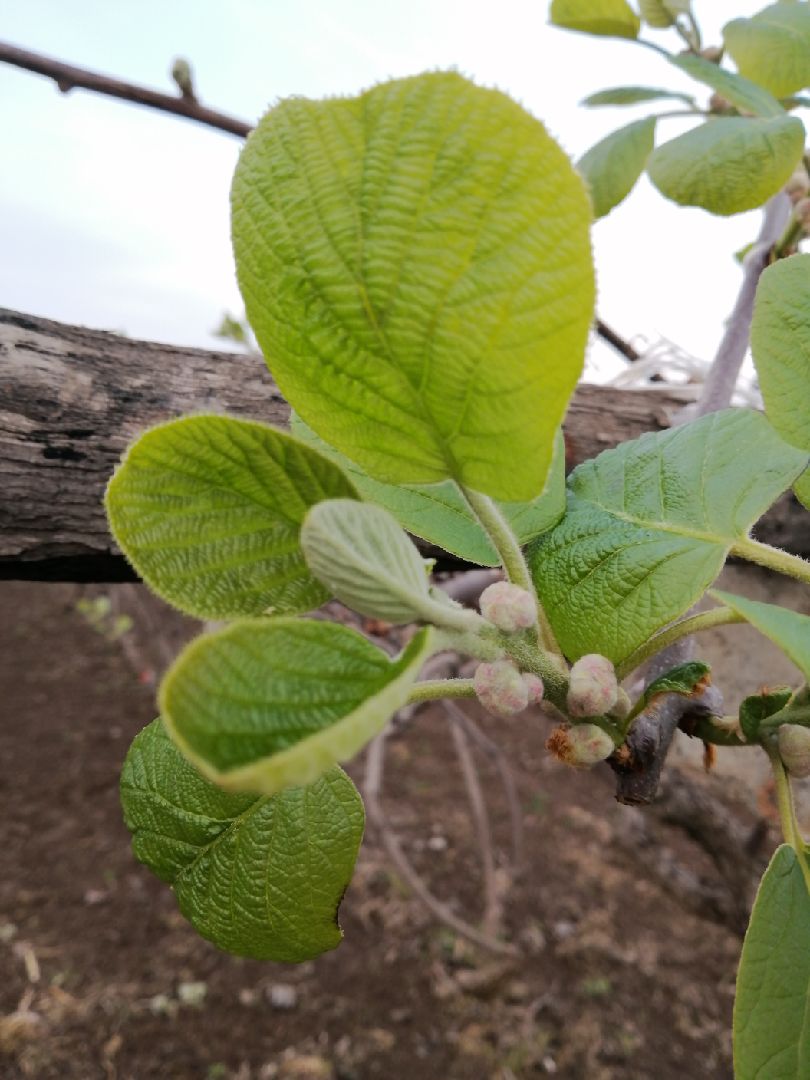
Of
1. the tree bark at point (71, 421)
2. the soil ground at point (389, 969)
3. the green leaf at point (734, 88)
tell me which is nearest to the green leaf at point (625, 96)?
the green leaf at point (734, 88)

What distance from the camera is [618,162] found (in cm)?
85

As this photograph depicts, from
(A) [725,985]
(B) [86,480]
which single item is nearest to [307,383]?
(B) [86,480]

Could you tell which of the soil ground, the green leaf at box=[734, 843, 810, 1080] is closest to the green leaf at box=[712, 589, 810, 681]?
the green leaf at box=[734, 843, 810, 1080]

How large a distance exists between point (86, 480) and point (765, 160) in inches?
23.7

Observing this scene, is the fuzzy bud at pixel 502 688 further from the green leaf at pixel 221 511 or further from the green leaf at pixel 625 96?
the green leaf at pixel 625 96

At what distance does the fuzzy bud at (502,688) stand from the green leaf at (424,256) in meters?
0.08

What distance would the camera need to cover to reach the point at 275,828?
1.29 feet

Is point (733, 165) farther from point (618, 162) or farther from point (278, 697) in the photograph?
point (278, 697)

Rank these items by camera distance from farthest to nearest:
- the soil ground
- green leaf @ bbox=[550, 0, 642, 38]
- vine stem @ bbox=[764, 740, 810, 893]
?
the soil ground
green leaf @ bbox=[550, 0, 642, 38]
vine stem @ bbox=[764, 740, 810, 893]

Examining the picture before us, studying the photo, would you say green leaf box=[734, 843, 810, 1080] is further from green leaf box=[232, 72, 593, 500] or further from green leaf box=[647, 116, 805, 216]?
green leaf box=[647, 116, 805, 216]

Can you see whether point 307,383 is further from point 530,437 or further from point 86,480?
point 86,480

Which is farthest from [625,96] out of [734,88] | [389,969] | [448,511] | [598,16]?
[389,969]

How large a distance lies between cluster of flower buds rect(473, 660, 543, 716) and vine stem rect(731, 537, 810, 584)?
17 centimetres

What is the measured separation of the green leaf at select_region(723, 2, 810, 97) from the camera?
0.79 meters
